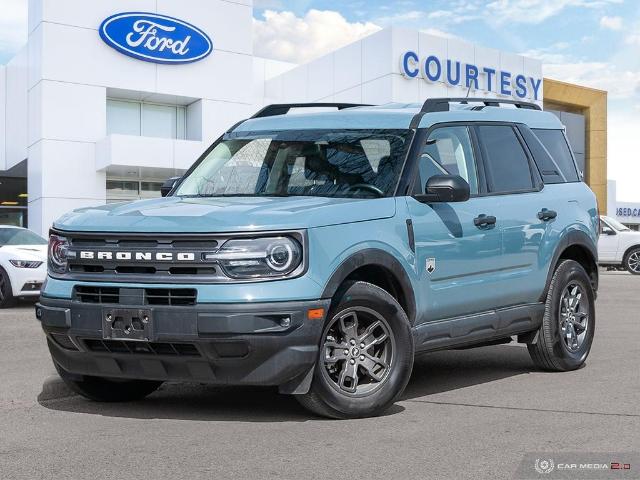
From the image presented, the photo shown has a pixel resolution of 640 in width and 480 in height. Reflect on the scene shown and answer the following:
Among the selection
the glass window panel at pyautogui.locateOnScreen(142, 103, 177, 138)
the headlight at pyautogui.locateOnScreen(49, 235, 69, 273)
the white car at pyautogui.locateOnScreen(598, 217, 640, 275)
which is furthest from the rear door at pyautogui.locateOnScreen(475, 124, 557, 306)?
the glass window panel at pyautogui.locateOnScreen(142, 103, 177, 138)

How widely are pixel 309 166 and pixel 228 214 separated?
1.19 meters

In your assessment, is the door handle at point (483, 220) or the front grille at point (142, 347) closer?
the front grille at point (142, 347)

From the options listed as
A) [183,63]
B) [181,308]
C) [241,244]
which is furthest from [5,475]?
[183,63]

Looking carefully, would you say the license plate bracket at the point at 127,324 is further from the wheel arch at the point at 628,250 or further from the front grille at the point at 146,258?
the wheel arch at the point at 628,250

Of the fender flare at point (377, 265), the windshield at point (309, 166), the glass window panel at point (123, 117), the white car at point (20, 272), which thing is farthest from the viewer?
the glass window panel at point (123, 117)

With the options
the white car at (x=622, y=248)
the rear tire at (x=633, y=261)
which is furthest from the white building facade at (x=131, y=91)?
the rear tire at (x=633, y=261)

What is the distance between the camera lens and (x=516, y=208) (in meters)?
7.25

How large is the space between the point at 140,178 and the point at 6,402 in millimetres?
26593

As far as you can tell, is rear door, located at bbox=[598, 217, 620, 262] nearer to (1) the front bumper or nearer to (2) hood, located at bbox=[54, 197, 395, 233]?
(2) hood, located at bbox=[54, 197, 395, 233]

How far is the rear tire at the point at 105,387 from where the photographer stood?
625 centimetres

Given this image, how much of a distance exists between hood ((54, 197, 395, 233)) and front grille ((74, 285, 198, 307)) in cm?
34

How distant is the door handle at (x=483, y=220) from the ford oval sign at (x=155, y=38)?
25.1 metres

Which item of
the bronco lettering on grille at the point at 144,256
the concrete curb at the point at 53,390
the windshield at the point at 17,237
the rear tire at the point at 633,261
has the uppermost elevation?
the bronco lettering on grille at the point at 144,256

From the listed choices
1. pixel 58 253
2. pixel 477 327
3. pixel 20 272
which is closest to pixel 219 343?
pixel 58 253
